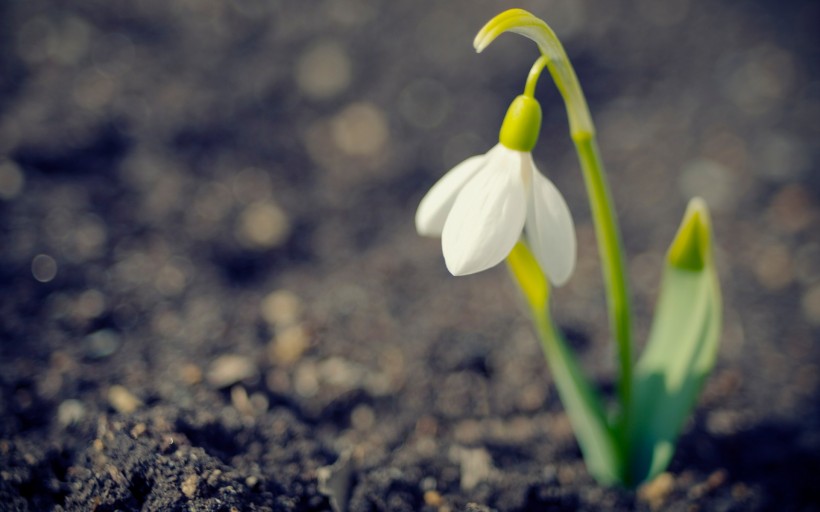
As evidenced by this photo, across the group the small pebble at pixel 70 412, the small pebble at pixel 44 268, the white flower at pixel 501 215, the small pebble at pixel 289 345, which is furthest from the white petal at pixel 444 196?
the small pebble at pixel 44 268

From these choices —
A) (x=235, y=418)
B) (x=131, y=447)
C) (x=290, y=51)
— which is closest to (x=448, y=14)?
(x=290, y=51)

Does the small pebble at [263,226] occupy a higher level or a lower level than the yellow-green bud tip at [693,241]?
lower

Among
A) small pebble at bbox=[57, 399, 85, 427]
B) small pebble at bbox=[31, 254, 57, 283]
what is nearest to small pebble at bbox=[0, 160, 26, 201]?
small pebble at bbox=[31, 254, 57, 283]

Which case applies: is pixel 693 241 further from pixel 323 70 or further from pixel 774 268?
pixel 323 70

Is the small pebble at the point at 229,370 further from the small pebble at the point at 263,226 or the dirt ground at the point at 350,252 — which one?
the small pebble at the point at 263,226

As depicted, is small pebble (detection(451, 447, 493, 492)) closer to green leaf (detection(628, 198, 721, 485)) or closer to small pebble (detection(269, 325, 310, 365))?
green leaf (detection(628, 198, 721, 485))

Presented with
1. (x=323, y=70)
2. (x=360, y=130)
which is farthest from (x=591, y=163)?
(x=323, y=70)
